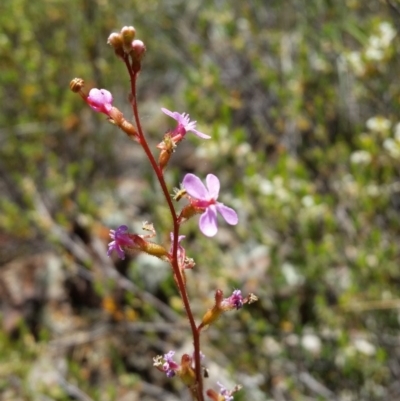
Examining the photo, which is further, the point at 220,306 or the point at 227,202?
the point at 227,202

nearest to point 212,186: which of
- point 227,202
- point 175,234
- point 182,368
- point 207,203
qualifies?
point 207,203

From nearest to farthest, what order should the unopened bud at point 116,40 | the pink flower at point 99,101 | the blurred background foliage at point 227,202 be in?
the unopened bud at point 116,40 < the pink flower at point 99,101 < the blurred background foliage at point 227,202

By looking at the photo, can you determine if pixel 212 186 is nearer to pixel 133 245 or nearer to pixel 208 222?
pixel 208 222

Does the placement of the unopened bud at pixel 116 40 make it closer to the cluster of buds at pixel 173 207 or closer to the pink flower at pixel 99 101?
the cluster of buds at pixel 173 207

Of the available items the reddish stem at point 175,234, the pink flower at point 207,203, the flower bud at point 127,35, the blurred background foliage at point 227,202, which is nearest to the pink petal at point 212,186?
the pink flower at point 207,203

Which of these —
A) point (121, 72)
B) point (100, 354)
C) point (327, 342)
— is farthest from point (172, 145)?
point (121, 72)

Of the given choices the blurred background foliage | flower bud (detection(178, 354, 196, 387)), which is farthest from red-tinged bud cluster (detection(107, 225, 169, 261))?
the blurred background foliage
